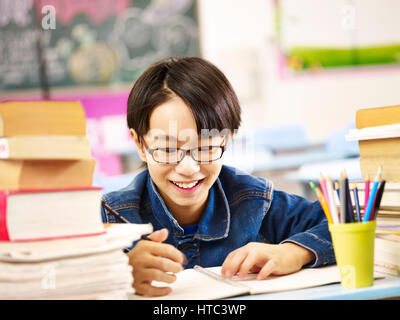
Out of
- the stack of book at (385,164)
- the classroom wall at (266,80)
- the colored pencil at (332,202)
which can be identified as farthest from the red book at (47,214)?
the classroom wall at (266,80)

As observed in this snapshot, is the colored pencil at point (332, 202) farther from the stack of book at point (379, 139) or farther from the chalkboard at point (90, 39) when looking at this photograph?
the chalkboard at point (90, 39)

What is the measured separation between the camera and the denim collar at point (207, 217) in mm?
1299

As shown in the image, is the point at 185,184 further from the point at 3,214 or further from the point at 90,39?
the point at 90,39

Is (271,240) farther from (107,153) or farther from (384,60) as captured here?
(384,60)

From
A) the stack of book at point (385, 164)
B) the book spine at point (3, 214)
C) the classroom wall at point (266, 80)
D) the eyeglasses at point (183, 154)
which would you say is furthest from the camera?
the classroom wall at point (266, 80)

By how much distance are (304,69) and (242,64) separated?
2.29ft

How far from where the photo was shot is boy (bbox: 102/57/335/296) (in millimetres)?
1054

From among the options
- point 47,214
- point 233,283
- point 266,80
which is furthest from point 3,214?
point 266,80

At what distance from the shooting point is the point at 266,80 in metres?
5.90

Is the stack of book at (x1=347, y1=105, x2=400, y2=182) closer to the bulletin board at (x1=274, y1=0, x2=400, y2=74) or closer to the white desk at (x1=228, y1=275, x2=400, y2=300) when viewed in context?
the white desk at (x1=228, y1=275, x2=400, y2=300)


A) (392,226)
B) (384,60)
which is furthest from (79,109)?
(384,60)

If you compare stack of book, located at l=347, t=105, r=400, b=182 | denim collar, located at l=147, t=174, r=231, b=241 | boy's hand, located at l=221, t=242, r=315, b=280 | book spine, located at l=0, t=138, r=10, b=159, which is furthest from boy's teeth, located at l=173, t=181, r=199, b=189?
book spine, located at l=0, t=138, r=10, b=159

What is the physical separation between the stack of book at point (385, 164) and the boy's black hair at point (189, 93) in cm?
29
